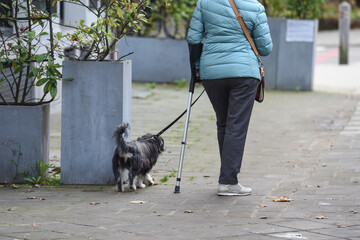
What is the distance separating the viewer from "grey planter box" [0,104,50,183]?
7.32 metres

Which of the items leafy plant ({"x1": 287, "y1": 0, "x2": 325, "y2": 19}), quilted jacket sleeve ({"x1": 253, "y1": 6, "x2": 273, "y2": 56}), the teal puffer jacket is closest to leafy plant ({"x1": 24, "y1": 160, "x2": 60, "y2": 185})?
the teal puffer jacket

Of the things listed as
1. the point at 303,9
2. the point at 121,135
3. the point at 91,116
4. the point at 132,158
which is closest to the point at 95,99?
the point at 91,116

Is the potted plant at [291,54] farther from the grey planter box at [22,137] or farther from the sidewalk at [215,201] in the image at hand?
the grey planter box at [22,137]

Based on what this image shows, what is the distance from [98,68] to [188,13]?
986 cm

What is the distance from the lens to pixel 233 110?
22.4ft

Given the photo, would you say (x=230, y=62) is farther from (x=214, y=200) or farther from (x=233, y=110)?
(x=214, y=200)

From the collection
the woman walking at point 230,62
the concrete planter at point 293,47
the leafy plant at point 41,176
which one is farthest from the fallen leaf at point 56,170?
the concrete planter at point 293,47

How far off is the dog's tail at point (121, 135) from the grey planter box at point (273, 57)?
9.43m

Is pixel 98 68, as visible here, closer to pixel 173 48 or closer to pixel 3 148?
pixel 3 148

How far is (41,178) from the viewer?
290 inches

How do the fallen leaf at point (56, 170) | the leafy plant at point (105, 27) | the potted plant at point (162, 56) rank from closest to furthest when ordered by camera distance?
1. the leafy plant at point (105, 27)
2. the fallen leaf at point (56, 170)
3. the potted plant at point (162, 56)

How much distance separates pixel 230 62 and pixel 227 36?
0.74ft

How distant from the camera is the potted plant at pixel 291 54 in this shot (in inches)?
642

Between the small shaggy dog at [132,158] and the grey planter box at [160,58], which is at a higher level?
the grey planter box at [160,58]
